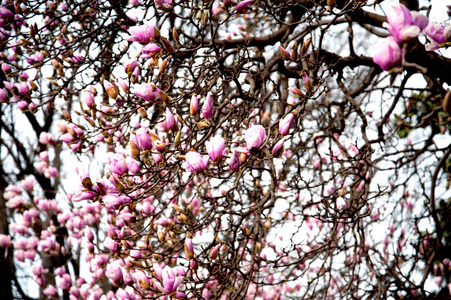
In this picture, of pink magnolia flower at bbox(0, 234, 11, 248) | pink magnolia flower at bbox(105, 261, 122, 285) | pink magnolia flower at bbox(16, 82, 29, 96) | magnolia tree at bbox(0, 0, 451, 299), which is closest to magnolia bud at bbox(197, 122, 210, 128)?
Answer: magnolia tree at bbox(0, 0, 451, 299)

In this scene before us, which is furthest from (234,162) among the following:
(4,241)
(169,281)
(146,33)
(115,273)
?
(4,241)

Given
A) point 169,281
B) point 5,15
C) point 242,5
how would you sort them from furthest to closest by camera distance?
point 5,15 → point 242,5 → point 169,281

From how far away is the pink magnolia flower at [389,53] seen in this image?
0.93m

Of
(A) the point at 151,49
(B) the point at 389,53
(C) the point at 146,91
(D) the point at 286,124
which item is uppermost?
(A) the point at 151,49

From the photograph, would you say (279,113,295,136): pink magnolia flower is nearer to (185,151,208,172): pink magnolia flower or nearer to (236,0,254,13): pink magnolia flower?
(185,151,208,172): pink magnolia flower

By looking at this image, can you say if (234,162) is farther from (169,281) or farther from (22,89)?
(22,89)

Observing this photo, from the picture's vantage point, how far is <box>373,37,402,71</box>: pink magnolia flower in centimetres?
93

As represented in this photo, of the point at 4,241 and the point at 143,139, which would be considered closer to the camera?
the point at 143,139

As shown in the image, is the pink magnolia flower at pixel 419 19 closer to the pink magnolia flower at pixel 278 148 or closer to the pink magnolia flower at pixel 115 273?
the pink magnolia flower at pixel 278 148

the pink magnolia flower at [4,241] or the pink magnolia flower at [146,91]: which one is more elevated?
the pink magnolia flower at [4,241]

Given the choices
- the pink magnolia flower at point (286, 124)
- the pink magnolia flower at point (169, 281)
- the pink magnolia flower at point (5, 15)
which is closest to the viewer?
the pink magnolia flower at point (286, 124)

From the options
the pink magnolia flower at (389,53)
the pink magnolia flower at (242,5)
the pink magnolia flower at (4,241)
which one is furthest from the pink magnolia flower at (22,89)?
the pink magnolia flower at (4,241)

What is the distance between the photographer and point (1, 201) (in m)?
4.89

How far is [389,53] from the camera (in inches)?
36.6
